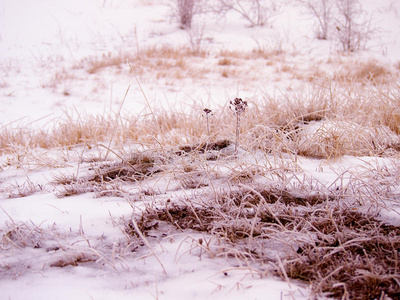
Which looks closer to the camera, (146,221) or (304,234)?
(304,234)

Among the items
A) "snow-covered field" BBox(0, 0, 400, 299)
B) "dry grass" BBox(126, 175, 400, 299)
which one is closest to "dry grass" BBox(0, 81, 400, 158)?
"snow-covered field" BBox(0, 0, 400, 299)

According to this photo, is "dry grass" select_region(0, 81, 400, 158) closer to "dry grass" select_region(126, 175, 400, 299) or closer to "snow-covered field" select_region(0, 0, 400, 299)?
"snow-covered field" select_region(0, 0, 400, 299)

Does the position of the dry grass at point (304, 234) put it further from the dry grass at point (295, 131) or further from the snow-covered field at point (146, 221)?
the dry grass at point (295, 131)

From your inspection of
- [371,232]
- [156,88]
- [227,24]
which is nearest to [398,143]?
[371,232]

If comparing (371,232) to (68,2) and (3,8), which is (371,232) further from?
(68,2)

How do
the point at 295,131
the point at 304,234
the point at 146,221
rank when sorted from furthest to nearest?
the point at 295,131 → the point at 146,221 → the point at 304,234

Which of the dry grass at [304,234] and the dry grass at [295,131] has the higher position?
the dry grass at [295,131]

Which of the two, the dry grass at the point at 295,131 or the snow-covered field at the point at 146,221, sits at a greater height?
the dry grass at the point at 295,131

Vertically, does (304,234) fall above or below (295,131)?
below

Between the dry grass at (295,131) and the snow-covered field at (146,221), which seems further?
the dry grass at (295,131)

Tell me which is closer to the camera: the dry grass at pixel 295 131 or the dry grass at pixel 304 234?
the dry grass at pixel 304 234

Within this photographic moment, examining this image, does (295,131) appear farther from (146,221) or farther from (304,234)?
(146,221)

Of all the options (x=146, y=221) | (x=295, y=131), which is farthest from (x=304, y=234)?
(x=295, y=131)

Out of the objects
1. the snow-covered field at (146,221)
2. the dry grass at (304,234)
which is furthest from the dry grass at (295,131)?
the dry grass at (304,234)
